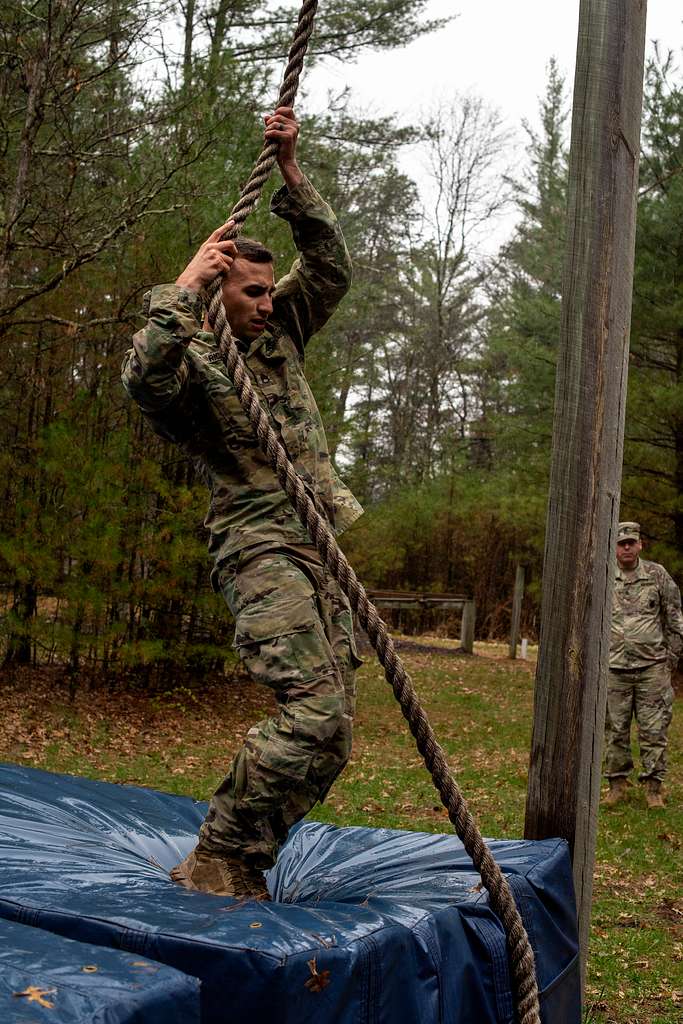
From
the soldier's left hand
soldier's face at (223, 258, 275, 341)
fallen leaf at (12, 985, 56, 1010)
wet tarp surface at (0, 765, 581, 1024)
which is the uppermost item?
the soldier's left hand

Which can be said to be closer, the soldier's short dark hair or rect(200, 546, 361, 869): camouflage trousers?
rect(200, 546, 361, 869): camouflage trousers

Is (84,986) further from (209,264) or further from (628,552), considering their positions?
(628,552)

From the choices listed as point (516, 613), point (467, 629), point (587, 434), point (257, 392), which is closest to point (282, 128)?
point (257, 392)

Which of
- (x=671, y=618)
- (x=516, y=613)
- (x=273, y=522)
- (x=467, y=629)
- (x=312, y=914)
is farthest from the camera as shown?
(x=516, y=613)

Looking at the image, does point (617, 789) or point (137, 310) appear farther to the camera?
point (137, 310)

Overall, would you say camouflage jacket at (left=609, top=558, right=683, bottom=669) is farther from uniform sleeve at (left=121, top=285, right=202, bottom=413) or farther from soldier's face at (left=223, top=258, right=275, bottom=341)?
uniform sleeve at (left=121, top=285, right=202, bottom=413)

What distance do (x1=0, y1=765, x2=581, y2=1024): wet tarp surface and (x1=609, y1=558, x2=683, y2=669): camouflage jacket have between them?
459cm

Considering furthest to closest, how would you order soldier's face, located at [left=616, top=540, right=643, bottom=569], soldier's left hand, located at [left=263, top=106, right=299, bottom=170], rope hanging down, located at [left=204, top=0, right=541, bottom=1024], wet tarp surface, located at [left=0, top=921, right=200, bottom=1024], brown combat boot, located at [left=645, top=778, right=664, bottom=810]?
soldier's face, located at [left=616, top=540, right=643, bottom=569]
brown combat boot, located at [left=645, top=778, right=664, bottom=810]
soldier's left hand, located at [left=263, top=106, right=299, bottom=170]
rope hanging down, located at [left=204, top=0, right=541, bottom=1024]
wet tarp surface, located at [left=0, top=921, right=200, bottom=1024]

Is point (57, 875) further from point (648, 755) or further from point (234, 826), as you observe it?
point (648, 755)

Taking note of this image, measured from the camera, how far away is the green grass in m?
4.35

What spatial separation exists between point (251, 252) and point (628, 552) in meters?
5.31

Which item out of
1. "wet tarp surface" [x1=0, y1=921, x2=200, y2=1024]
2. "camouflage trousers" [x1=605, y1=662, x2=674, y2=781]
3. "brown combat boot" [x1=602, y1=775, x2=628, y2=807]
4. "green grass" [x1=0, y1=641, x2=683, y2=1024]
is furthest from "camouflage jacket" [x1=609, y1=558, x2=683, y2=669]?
"wet tarp surface" [x1=0, y1=921, x2=200, y2=1024]

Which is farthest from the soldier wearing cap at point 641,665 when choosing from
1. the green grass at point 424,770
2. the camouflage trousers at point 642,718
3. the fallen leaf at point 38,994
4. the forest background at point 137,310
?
the fallen leaf at point 38,994

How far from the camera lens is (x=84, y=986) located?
1757 mm
